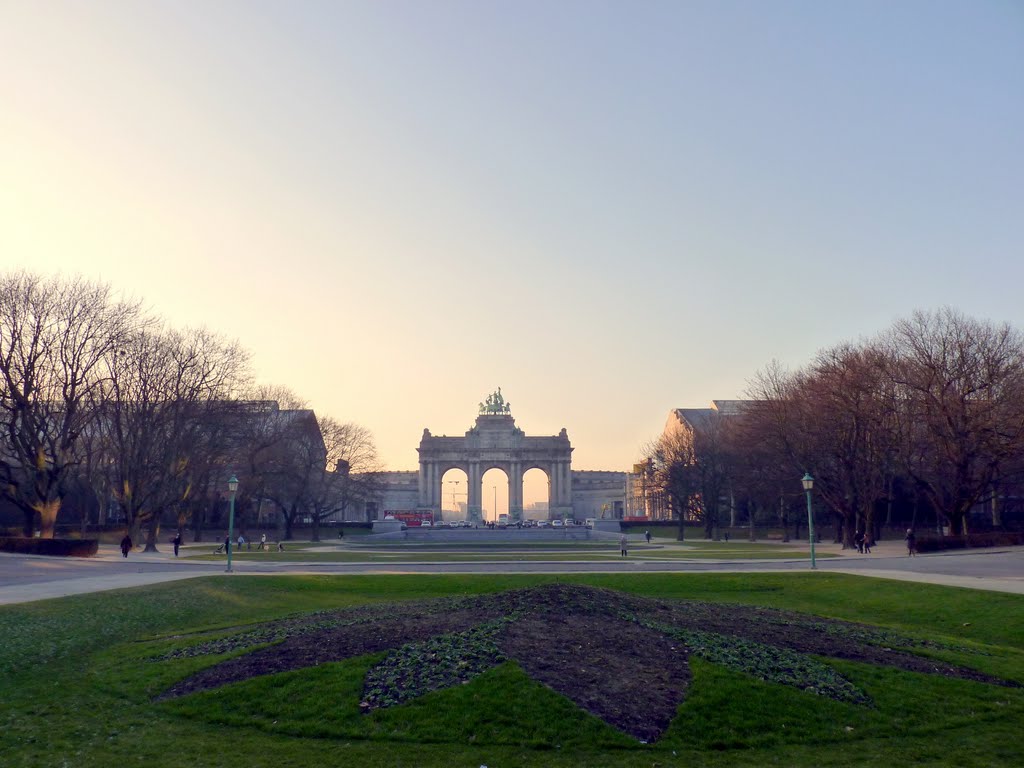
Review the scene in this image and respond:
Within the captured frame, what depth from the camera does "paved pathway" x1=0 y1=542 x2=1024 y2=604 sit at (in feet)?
101

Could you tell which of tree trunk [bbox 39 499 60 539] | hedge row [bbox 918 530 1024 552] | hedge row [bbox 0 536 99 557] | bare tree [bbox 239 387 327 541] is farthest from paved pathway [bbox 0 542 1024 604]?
bare tree [bbox 239 387 327 541]

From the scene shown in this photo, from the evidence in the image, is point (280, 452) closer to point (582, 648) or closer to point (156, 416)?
point (156, 416)

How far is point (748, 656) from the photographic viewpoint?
1413 centimetres

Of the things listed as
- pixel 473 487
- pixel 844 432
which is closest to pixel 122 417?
pixel 844 432

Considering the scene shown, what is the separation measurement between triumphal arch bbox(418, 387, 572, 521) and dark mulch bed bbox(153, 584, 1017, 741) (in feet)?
472

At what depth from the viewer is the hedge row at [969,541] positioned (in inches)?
2066

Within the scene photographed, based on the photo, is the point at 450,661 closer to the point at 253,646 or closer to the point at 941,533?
the point at 253,646

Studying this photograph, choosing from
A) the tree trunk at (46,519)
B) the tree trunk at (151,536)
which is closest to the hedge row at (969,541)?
the tree trunk at (151,536)

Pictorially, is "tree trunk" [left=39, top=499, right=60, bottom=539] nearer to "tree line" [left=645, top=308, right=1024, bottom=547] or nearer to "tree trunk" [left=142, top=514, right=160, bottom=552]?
"tree trunk" [left=142, top=514, right=160, bottom=552]

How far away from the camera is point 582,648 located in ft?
45.3

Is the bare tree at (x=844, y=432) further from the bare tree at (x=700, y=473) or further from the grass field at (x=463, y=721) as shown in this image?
the grass field at (x=463, y=721)

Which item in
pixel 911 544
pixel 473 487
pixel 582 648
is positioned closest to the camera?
pixel 582 648

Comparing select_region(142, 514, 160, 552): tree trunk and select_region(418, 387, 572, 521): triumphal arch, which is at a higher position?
select_region(418, 387, 572, 521): triumphal arch

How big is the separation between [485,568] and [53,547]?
87.5ft
